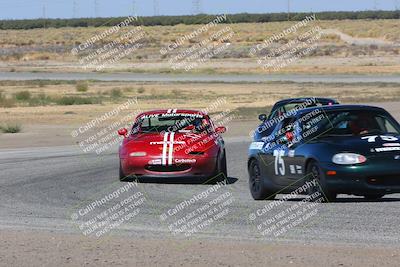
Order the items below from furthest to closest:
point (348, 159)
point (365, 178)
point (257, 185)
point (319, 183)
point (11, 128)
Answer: point (11, 128), point (257, 185), point (319, 183), point (348, 159), point (365, 178)

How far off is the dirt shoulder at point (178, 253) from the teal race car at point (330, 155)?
10.4ft

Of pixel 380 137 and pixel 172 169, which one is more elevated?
pixel 380 137

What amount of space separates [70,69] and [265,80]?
89.4ft

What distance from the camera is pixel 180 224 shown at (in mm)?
12969

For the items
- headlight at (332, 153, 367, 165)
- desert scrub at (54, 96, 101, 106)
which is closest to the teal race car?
headlight at (332, 153, 367, 165)

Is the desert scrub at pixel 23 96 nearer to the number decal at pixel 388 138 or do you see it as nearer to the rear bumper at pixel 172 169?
the rear bumper at pixel 172 169

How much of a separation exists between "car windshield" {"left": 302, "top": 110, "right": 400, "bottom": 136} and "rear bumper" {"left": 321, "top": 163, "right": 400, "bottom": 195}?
38.7 inches

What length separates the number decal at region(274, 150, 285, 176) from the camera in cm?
1535

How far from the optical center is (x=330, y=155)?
14211 mm

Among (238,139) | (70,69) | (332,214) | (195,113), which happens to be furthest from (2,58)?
(332,214)

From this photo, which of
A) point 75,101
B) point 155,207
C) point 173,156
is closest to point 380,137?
point 155,207

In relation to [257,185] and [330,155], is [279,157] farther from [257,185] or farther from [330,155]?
[330,155]

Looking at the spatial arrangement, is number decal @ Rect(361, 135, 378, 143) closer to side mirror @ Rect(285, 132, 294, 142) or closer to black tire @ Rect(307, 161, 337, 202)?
black tire @ Rect(307, 161, 337, 202)

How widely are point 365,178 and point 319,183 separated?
637mm
